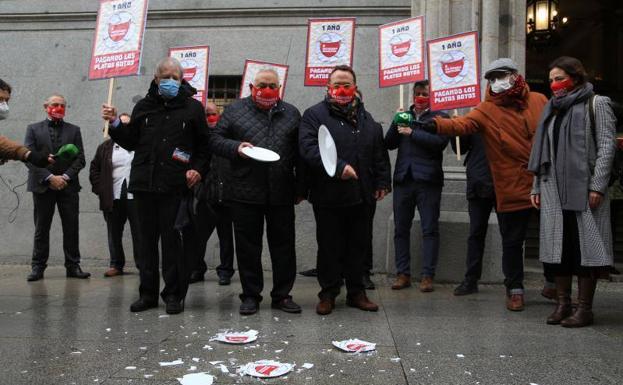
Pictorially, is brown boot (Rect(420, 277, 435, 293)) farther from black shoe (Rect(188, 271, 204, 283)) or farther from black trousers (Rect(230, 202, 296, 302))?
black shoe (Rect(188, 271, 204, 283))

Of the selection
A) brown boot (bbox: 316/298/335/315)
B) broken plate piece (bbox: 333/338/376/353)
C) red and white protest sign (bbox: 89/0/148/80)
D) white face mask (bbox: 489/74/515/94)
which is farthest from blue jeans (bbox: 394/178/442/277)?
red and white protest sign (bbox: 89/0/148/80)

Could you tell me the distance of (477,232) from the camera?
5.88m

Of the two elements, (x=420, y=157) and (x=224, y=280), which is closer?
(x=420, y=157)

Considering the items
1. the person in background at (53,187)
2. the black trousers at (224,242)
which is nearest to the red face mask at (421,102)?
the black trousers at (224,242)

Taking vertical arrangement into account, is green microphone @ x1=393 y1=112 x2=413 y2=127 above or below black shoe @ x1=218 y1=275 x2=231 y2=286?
above

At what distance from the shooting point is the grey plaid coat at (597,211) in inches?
174

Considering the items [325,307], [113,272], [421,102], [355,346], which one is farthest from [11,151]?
[421,102]

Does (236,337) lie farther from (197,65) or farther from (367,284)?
(197,65)

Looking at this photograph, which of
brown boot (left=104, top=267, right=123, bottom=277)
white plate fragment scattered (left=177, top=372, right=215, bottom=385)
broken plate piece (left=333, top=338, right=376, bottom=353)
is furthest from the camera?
brown boot (left=104, top=267, right=123, bottom=277)

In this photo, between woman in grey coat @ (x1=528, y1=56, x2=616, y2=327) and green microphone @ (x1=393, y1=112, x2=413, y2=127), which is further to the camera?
green microphone @ (x1=393, y1=112, x2=413, y2=127)

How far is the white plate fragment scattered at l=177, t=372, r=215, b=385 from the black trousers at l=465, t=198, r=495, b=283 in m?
3.44

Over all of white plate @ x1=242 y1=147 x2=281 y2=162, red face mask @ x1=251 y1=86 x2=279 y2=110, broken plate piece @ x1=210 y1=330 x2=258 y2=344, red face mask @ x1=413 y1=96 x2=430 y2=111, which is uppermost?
red face mask @ x1=413 y1=96 x2=430 y2=111

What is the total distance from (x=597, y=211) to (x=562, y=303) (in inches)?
29.5

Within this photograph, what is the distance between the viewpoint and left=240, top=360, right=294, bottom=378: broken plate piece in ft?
10.5
